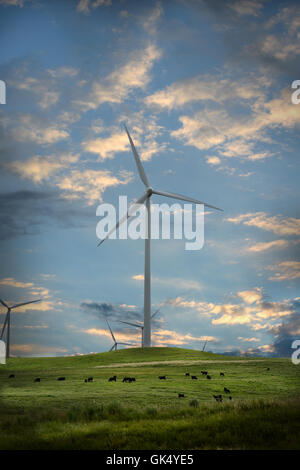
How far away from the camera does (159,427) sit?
17.6m

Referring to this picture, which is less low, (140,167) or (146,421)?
(140,167)

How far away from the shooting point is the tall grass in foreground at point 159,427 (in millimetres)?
15352

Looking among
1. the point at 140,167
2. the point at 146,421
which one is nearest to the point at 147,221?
the point at 140,167

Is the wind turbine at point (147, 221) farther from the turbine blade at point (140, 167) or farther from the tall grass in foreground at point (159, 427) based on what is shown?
the tall grass in foreground at point (159, 427)

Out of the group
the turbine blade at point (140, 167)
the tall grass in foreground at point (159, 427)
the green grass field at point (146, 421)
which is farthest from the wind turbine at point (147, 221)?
the tall grass in foreground at point (159, 427)

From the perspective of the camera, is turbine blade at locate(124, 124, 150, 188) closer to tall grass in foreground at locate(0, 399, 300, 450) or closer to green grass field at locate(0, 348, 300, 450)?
green grass field at locate(0, 348, 300, 450)

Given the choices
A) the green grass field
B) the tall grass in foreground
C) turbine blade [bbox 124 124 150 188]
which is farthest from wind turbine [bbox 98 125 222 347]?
the tall grass in foreground

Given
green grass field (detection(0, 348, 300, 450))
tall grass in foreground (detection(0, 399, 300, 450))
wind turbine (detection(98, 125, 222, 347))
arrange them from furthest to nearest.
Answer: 1. wind turbine (detection(98, 125, 222, 347))
2. green grass field (detection(0, 348, 300, 450))
3. tall grass in foreground (detection(0, 399, 300, 450))

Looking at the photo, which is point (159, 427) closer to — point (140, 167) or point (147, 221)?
point (147, 221)

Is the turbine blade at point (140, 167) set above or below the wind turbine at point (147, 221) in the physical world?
above

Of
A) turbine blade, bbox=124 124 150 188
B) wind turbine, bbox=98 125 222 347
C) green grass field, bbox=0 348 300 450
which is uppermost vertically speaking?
turbine blade, bbox=124 124 150 188

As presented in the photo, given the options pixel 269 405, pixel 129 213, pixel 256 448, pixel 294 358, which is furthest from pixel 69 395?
pixel 129 213

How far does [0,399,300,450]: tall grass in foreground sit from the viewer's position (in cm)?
1535
